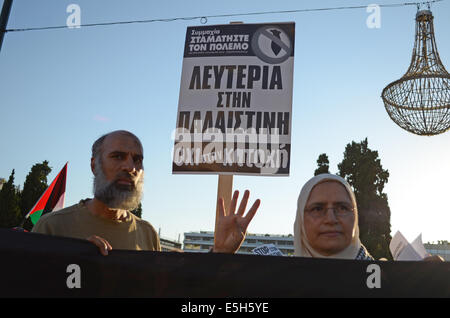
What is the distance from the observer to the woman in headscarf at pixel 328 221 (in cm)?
226

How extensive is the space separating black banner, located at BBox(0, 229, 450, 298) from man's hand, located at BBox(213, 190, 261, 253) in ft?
1.34

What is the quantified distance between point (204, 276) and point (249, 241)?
4959 inches

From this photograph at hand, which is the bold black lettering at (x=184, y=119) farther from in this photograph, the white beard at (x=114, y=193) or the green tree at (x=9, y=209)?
the green tree at (x=9, y=209)

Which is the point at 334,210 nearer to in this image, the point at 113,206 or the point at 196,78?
the point at 113,206

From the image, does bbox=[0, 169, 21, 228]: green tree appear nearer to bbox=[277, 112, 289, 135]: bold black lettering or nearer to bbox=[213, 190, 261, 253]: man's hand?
bbox=[277, 112, 289, 135]: bold black lettering

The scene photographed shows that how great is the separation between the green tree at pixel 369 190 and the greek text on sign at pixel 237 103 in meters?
18.0

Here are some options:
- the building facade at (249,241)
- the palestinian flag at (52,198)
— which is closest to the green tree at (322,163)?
the palestinian flag at (52,198)

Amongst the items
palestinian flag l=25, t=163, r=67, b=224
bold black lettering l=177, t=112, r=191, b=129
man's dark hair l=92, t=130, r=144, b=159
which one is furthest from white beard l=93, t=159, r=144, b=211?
palestinian flag l=25, t=163, r=67, b=224

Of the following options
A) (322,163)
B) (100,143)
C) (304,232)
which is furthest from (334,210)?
(322,163)

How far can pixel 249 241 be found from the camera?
124875 mm

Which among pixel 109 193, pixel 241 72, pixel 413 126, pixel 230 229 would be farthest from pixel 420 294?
pixel 413 126

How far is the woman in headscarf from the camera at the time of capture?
2256mm

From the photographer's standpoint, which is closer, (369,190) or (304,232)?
(304,232)

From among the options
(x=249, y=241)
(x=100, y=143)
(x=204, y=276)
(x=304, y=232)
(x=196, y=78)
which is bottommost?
(x=249, y=241)
